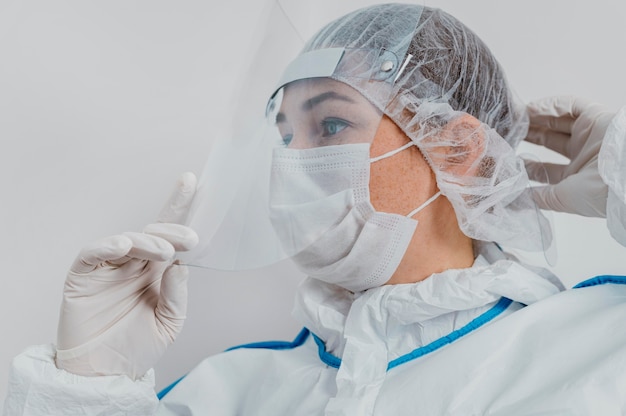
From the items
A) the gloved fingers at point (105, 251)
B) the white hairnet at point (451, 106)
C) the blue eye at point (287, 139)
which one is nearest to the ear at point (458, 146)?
the white hairnet at point (451, 106)

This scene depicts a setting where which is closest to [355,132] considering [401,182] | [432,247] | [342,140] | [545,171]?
[342,140]

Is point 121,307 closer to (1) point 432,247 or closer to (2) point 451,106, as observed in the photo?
(1) point 432,247

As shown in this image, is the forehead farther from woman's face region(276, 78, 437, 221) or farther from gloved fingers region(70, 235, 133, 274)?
gloved fingers region(70, 235, 133, 274)

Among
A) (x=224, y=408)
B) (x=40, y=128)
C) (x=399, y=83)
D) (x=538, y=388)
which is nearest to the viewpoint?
(x=538, y=388)

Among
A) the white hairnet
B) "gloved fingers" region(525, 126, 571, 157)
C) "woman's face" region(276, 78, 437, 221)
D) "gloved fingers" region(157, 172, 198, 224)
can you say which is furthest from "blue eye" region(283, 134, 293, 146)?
"gloved fingers" region(525, 126, 571, 157)

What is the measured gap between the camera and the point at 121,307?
5.05ft

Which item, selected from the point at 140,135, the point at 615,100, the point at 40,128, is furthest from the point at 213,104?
the point at 615,100

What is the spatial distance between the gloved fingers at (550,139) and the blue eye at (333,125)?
2.18 ft

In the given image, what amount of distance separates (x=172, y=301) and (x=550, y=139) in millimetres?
996

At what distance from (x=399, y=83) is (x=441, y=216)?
29 cm

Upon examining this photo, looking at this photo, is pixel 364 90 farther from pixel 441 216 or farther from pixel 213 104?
pixel 213 104

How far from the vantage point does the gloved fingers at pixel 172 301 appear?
1526 mm

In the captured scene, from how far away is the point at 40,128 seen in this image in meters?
1.81

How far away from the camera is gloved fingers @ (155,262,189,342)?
5.01 feet
